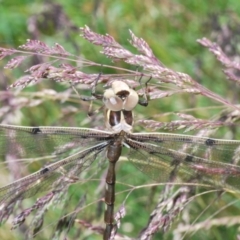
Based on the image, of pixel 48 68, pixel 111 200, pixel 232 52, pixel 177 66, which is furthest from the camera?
pixel 177 66

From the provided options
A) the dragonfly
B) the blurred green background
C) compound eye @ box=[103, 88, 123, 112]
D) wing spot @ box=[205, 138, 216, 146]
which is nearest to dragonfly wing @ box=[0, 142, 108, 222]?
the dragonfly

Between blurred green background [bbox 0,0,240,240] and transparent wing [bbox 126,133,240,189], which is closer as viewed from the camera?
transparent wing [bbox 126,133,240,189]

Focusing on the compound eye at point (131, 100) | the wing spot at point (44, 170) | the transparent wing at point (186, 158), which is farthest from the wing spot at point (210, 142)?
the wing spot at point (44, 170)

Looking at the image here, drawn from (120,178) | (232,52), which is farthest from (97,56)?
(120,178)

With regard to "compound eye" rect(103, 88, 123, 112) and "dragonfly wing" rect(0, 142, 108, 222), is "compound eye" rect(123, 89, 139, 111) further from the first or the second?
"dragonfly wing" rect(0, 142, 108, 222)

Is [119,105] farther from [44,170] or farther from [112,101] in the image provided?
[44,170]

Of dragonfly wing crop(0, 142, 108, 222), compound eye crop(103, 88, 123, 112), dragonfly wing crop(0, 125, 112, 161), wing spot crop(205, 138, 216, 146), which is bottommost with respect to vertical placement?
dragonfly wing crop(0, 142, 108, 222)

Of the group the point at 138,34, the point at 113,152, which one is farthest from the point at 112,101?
the point at 138,34

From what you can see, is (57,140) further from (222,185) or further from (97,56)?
(97,56)
